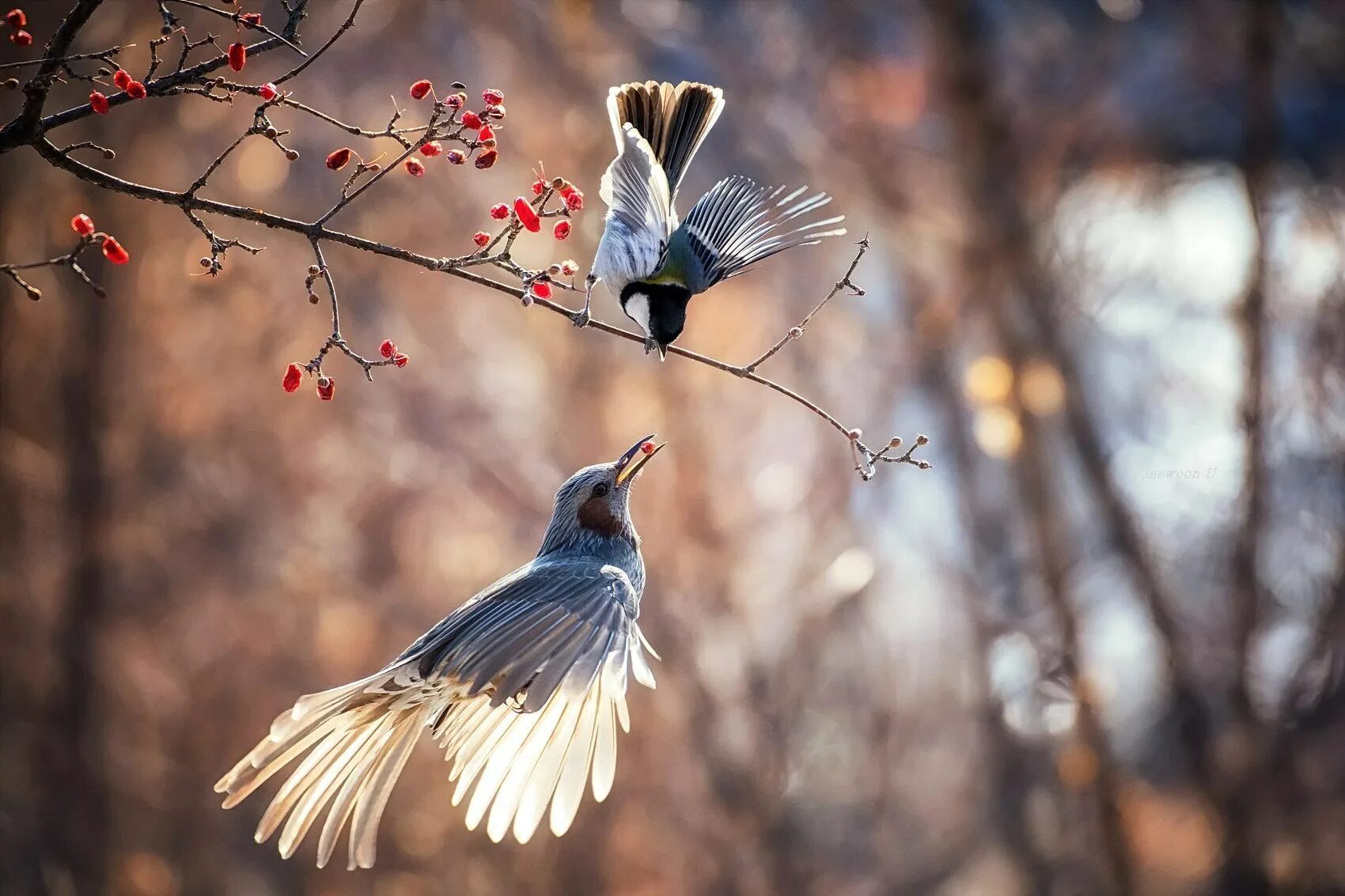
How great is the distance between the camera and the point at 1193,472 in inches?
277

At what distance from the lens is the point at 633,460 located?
10.4 ft

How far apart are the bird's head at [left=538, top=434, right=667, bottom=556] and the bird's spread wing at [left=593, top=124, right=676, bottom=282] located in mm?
452

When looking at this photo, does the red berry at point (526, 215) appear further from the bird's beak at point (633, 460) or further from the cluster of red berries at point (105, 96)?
the bird's beak at point (633, 460)

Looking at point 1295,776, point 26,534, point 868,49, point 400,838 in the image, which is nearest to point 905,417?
point 868,49

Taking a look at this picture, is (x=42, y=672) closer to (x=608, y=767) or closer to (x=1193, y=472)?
(x=608, y=767)

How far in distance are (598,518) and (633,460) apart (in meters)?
0.30

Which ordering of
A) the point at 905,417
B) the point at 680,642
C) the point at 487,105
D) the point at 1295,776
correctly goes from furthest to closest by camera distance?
the point at 905,417 < the point at 680,642 < the point at 1295,776 < the point at 487,105

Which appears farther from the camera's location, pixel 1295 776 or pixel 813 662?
pixel 813 662

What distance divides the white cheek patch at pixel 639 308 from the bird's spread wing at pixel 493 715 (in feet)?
2.04

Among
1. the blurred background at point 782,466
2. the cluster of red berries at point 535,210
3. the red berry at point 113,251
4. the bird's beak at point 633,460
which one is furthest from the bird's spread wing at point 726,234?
the blurred background at point 782,466

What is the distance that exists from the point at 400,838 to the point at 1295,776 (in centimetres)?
532

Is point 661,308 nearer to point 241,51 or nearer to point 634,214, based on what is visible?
point 634,214

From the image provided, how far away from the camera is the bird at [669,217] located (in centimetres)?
296

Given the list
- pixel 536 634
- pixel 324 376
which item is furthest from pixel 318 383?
pixel 536 634
